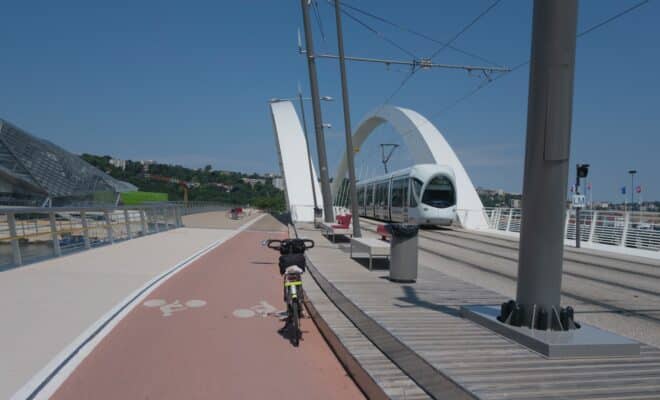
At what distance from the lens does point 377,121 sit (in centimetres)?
4906

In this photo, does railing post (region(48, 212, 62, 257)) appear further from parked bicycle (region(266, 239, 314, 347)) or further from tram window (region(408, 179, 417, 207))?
tram window (region(408, 179, 417, 207))

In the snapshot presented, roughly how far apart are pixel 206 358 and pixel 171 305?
8.63ft

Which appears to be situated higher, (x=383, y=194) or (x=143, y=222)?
(x=383, y=194)

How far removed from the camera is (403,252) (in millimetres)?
8258

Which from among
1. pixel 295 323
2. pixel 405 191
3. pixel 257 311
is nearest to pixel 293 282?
pixel 295 323

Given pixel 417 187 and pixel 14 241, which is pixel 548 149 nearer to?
pixel 14 241

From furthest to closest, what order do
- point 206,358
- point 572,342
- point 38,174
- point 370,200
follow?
point 38,174, point 370,200, point 206,358, point 572,342

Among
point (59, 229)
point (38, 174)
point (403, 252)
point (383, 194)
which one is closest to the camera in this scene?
point (403, 252)

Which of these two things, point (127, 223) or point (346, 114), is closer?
point (346, 114)

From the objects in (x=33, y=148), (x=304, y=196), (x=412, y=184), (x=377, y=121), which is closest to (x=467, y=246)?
(x=412, y=184)

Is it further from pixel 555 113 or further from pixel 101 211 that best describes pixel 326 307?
pixel 101 211

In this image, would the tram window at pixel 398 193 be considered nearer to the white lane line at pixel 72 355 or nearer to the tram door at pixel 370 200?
the tram door at pixel 370 200

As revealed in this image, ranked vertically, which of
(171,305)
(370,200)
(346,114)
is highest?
(346,114)

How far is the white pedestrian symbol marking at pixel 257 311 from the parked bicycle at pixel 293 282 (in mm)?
1066
